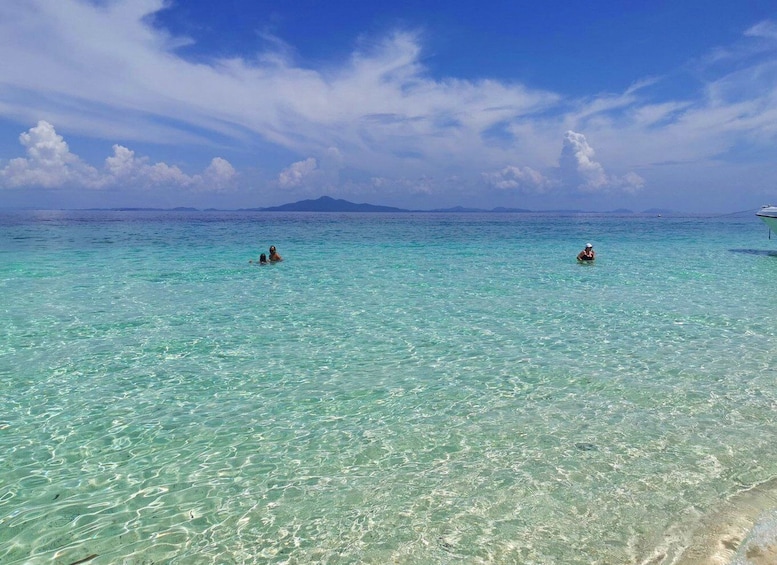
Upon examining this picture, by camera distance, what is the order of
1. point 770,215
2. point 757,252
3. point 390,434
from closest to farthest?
point 390,434
point 770,215
point 757,252

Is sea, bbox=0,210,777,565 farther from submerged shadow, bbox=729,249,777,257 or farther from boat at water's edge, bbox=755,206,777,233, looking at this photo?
submerged shadow, bbox=729,249,777,257

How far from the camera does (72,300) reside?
708 inches

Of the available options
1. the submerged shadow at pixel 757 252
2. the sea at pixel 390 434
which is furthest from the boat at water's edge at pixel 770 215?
the sea at pixel 390 434

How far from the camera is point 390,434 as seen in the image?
748 centimetres

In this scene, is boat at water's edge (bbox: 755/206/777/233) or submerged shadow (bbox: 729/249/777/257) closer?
boat at water's edge (bbox: 755/206/777/233)

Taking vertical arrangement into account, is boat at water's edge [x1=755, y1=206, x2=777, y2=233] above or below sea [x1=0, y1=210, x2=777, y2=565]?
above

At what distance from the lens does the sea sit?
16.8 ft

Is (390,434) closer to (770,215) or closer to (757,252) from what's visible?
(770,215)

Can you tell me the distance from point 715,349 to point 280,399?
981cm

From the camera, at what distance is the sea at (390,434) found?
202 inches

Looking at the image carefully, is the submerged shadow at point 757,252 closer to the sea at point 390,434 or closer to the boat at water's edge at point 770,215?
the boat at water's edge at point 770,215

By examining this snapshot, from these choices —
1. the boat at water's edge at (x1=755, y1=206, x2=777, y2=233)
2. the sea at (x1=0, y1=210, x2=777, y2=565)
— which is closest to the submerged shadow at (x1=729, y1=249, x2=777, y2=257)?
the boat at water's edge at (x1=755, y1=206, x2=777, y2=233)

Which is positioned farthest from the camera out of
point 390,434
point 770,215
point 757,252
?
point 757,252

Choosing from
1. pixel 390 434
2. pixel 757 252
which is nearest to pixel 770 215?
pixel 757 252
